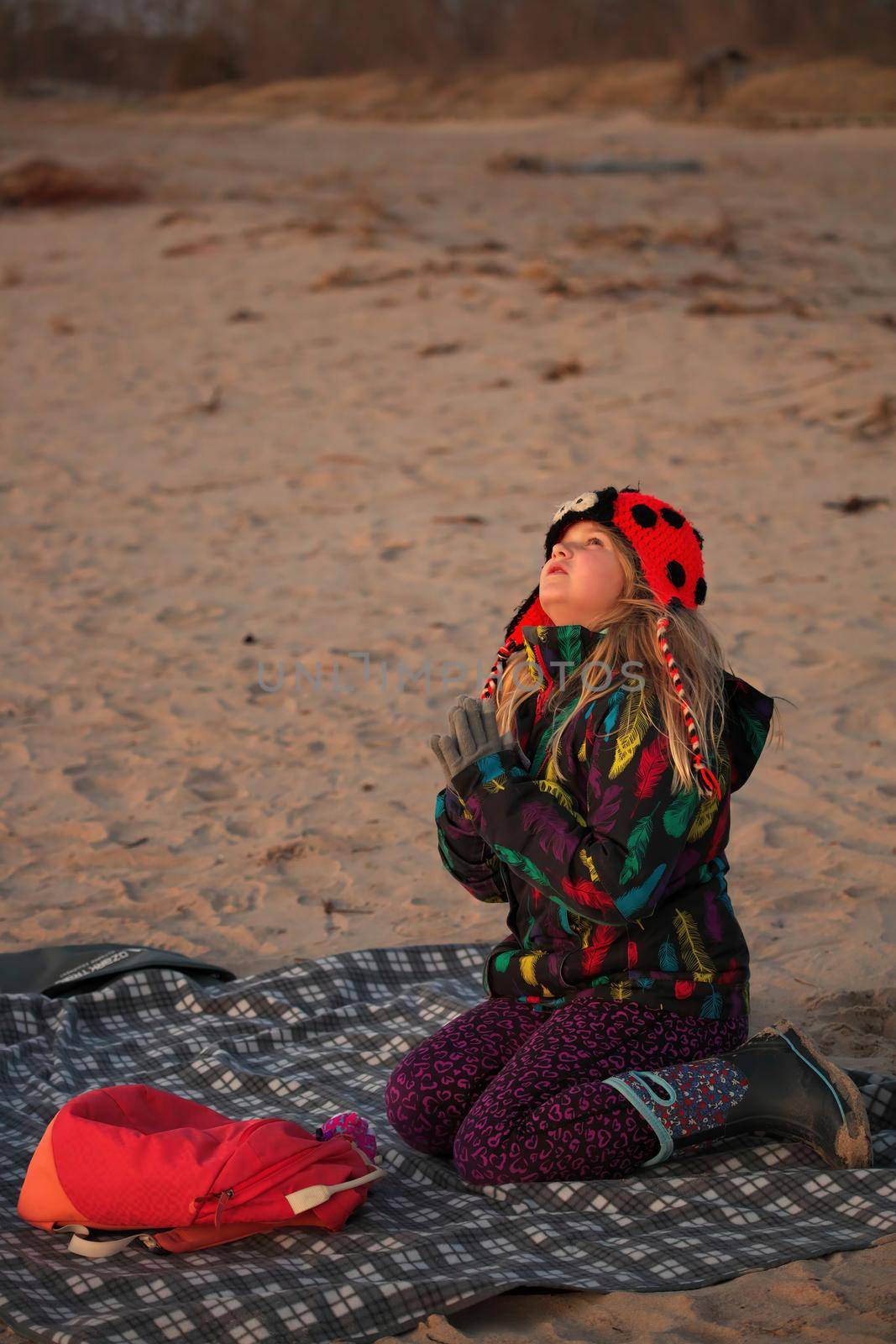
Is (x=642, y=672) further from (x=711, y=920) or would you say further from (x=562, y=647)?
(x=711, y=920)

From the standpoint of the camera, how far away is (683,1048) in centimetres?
264

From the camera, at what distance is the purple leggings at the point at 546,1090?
2533 mm

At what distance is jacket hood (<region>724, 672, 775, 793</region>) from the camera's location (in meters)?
2.77

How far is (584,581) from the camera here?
8.93 feet

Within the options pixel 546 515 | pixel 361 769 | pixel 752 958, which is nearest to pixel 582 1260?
pixel 752 958

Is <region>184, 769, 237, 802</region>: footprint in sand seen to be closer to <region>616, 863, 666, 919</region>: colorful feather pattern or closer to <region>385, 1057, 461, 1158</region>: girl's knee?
<region>385, 1057, 461, 1158</region>: girl's knee

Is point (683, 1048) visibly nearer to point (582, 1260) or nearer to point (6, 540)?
point (582, 1260)

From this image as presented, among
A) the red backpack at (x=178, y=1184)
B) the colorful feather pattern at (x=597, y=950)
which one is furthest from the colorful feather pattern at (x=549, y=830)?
the red backpack at (x=178, y=1184)

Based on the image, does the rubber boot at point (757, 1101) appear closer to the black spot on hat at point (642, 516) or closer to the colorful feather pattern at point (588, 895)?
the colorful feather pattern at point (588, 895)

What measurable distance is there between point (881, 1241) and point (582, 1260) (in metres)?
0.50

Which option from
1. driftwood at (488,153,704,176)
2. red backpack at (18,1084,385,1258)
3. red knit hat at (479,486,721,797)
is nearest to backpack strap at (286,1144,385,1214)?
red backpack at (18,1084,385,1258)

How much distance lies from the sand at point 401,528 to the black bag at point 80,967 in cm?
21

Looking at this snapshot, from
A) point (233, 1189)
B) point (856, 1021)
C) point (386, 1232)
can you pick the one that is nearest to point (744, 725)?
point (856, 1021)

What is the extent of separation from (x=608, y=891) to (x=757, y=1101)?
50 cm
